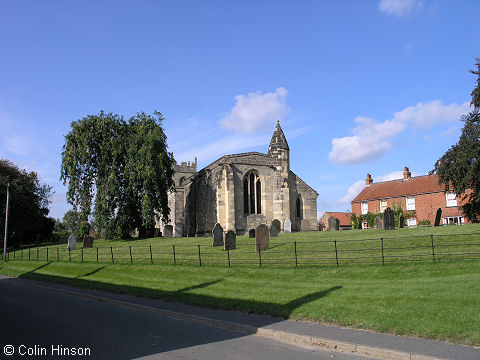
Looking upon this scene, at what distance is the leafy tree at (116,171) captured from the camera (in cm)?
3809

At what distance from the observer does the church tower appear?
39156mm

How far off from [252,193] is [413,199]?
20.5m

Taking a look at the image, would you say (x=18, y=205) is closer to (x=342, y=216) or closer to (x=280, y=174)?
(x=280, y=174)

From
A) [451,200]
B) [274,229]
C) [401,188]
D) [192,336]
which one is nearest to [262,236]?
[274,229]

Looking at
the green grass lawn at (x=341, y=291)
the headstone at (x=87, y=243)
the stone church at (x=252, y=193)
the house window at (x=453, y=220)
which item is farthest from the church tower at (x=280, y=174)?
the green grass lawn at (x=341, y=291)

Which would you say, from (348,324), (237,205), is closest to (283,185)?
(237,205)

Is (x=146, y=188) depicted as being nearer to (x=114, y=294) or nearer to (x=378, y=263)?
(x=114, y=294)

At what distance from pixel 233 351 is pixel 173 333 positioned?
6.55 feet

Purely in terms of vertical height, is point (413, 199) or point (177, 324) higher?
point (413, 199)

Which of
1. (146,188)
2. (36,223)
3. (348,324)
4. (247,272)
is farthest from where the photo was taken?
(36,223)

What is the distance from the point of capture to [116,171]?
39.2 meters

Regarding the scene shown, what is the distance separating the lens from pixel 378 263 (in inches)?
575

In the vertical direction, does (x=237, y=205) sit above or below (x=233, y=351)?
above

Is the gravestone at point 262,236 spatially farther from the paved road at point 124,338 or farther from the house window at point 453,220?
the house window at point 453,220
